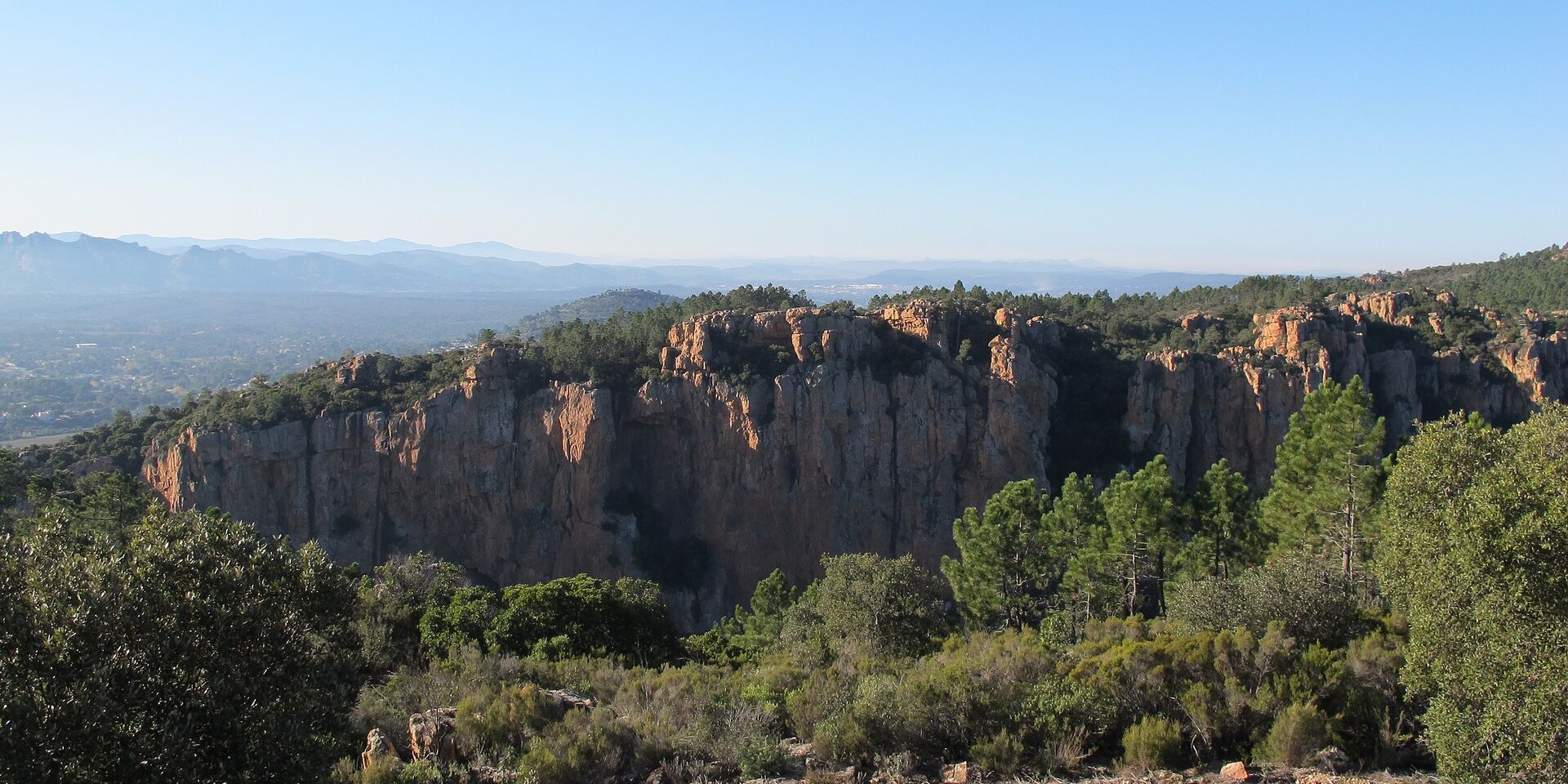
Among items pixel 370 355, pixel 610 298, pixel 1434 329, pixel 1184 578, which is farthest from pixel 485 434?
pixel 610 298

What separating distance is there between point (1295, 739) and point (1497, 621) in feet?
8.82

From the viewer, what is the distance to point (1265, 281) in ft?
199

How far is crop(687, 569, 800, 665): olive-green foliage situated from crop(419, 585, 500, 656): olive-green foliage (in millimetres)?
5281

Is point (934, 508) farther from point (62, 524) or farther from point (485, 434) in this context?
point (62, 524)

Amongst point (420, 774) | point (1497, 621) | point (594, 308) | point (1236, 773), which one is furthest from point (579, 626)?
point (594, 308)

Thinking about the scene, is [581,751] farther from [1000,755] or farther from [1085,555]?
[1085,555]

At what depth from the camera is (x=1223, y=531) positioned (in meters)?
23.5

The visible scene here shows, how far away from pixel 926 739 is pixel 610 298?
146 m

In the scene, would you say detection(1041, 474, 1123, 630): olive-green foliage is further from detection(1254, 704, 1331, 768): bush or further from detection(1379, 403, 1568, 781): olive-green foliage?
detection(1379, 403, 1568, 781): olive-green foliage

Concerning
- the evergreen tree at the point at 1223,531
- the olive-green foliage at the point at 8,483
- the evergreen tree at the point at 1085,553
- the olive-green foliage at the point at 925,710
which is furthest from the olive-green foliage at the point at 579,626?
the olive-green foliage at the point at 8,483

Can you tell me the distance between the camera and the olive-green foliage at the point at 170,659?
752 centimetres

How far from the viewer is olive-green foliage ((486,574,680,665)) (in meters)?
20.1

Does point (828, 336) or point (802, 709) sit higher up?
point (828, 336)

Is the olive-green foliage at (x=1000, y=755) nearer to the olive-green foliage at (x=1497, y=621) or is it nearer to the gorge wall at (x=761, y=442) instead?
the olive-green foliage at (x=1497, y=621)
